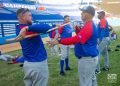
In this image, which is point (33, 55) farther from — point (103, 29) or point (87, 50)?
point (103, 29)

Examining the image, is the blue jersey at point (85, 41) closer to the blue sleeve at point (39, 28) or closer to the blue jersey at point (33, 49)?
the blue jersey at point (33, 49)

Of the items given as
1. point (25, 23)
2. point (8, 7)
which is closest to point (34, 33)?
point (25, 23)

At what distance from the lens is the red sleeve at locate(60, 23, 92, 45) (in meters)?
5.77

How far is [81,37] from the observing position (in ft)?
19.0

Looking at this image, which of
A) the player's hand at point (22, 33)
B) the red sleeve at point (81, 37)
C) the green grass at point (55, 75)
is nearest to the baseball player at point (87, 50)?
the red sleeve at point (81, 37)

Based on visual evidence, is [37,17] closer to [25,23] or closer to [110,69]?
[110,69]

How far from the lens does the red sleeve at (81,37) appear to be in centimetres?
577

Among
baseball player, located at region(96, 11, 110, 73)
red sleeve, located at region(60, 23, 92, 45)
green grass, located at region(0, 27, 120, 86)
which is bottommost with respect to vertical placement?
green grass, located at region(0, 27, 120, 86)

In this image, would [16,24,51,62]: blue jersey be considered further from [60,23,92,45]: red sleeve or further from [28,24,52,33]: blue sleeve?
[60,23,92,45]: red sleeve

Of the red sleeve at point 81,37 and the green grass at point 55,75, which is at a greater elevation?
the red sleeve at point 81,37

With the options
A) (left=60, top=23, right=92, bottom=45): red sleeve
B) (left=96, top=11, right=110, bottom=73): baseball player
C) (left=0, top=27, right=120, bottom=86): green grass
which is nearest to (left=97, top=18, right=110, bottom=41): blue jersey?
(left=96, top=11, right=110, bottom=73): baseball player

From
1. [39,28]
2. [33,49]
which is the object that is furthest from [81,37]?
[39,28]

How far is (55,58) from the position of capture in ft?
47.1

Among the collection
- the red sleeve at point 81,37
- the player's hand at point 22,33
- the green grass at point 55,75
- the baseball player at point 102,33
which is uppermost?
the player's hand at point 22,33
